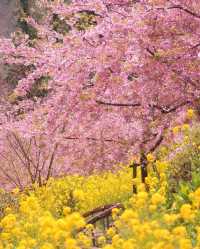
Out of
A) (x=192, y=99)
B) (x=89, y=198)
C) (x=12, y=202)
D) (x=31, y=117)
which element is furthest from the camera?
(x=12, y=202)

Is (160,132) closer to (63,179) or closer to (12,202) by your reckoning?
(12,202)

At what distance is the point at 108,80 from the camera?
961cm

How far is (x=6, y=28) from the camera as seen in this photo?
57.3 m

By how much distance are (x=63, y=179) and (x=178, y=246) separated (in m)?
13.2

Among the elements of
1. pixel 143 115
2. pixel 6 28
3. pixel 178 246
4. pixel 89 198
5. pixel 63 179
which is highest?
pixel 178 246

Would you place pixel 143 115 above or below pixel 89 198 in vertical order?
above

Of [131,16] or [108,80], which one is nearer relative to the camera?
[131,16]

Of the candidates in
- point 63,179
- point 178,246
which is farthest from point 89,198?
point 178,246

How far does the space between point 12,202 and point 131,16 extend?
8.30 metres

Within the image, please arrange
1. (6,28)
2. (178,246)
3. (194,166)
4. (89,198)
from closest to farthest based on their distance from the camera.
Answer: (178,246)
(194,166)
(89,198)
(6,28)

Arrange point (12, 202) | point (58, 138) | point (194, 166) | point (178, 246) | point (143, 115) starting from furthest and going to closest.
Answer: point (12, 202) → point (58, 138) → point (143, 115) → point (194, 166) → point (178, 246)

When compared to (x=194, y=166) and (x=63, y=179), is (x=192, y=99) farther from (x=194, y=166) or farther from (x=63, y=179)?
(x=63, y=179)

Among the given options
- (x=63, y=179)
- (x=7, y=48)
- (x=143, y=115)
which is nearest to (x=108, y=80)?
(x=143, y=115)

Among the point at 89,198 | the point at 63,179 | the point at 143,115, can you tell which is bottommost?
the point at 63,179
